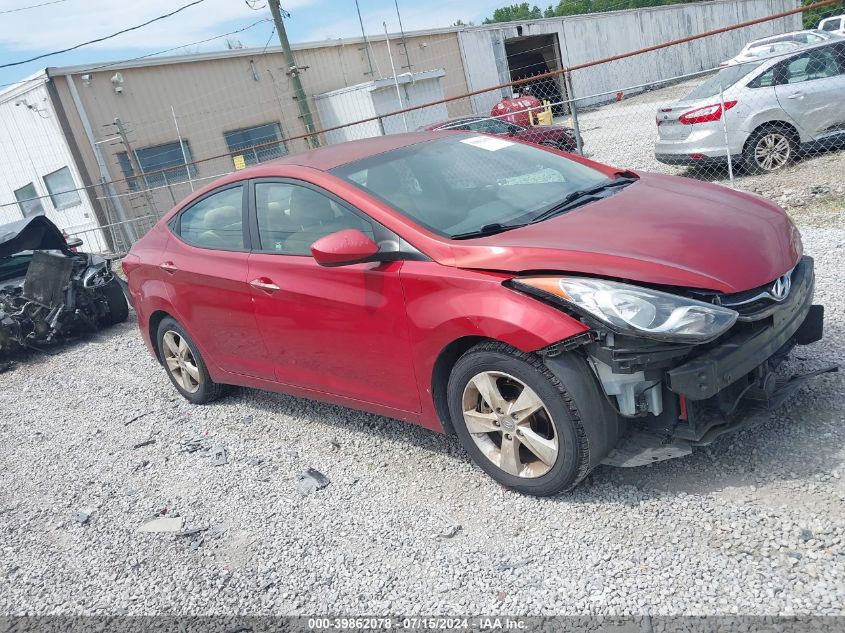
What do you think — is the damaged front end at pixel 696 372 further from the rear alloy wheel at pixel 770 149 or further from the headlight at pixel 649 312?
the rear alloy wheel at pixel 770 149

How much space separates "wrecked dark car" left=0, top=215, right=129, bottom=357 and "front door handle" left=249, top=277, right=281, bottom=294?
17.0 feet

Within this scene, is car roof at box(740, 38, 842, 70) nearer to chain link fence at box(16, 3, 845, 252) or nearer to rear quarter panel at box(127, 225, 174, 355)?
chain link fence at box(16, 3, 845, 252)

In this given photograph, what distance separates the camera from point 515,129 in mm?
12508

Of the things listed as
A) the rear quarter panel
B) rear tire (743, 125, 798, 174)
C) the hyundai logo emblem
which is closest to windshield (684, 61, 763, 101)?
rear tire (743, 125, 798, 174)

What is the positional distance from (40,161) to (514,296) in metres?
19.5

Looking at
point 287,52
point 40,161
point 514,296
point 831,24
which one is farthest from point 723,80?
point 831,24

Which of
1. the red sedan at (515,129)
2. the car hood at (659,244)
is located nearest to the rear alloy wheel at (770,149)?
the red sedan at (515,129)

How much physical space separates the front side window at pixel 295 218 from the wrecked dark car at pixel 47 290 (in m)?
5.13

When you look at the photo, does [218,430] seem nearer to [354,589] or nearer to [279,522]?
[279,522]

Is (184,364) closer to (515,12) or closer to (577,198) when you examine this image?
(577,198)

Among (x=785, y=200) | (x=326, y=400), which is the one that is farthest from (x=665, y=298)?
(x=785, y=200)

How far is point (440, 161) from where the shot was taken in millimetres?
3914

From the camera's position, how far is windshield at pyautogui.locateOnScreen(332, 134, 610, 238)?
3463mm

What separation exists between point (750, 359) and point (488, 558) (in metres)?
1.36
